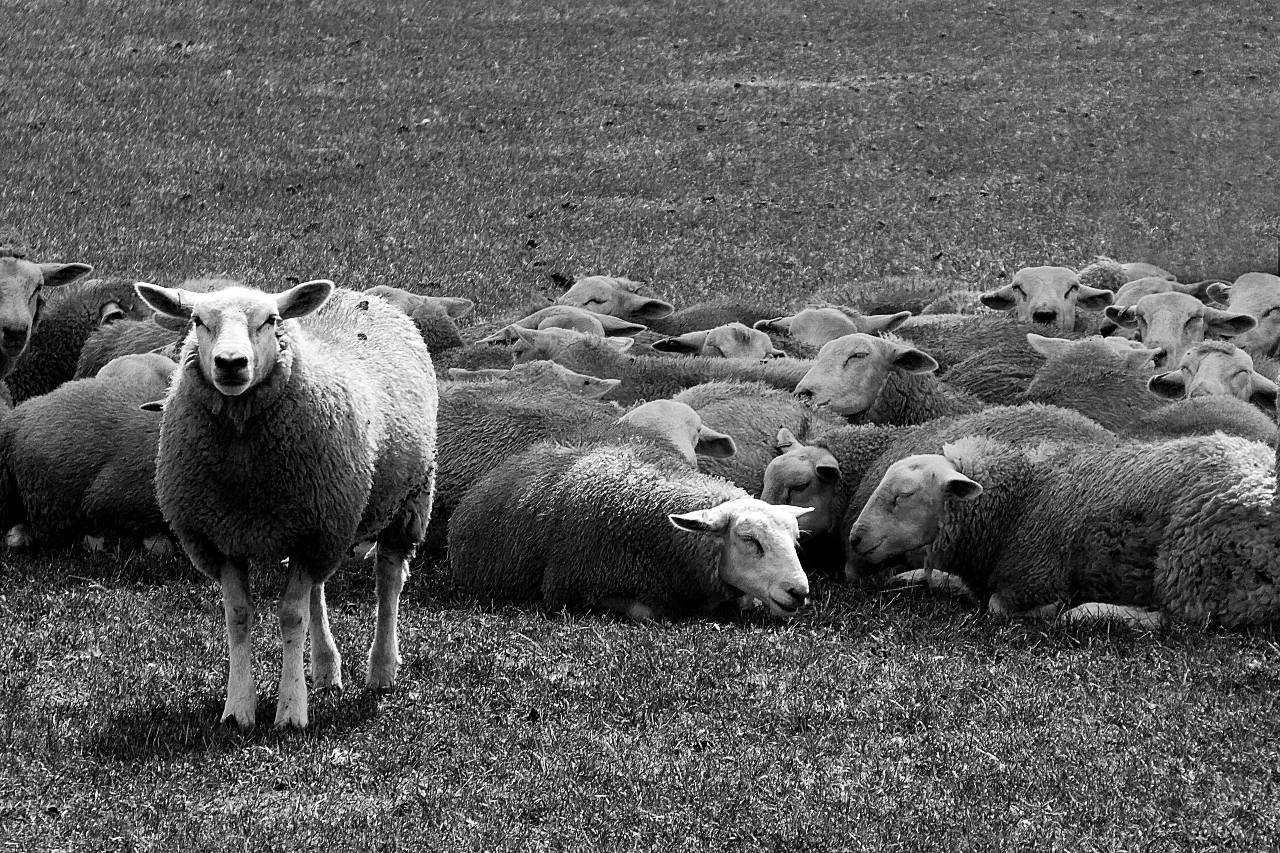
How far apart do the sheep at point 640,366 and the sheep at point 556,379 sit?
0.37 meters

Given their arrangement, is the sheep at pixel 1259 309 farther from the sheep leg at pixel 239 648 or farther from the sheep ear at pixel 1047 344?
the sheep leg at pixel 239 648

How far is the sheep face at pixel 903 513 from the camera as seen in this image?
866 centimetres

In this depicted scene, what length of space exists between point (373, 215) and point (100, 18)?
15.6m

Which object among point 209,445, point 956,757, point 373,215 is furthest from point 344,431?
point 373,215

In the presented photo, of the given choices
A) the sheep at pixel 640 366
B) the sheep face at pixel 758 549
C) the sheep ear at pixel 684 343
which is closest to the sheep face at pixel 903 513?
the sheep face at pixel 758 549

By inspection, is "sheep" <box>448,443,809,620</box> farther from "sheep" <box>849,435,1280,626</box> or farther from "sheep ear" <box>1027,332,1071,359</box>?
"sheep ear" <box>1027,332,1071,359</box>

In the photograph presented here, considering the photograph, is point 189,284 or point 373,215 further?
point 373,215

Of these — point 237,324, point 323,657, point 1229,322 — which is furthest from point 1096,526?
point 1229,322

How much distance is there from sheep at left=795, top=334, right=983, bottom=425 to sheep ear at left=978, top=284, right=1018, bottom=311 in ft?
9.03

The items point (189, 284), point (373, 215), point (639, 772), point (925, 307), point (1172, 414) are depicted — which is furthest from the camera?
point (373, 215)

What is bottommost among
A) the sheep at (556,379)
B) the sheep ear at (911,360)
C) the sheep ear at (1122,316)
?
the sheep at (556,379)

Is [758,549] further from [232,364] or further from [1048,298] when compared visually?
[1048,298]

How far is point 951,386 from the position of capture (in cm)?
1177

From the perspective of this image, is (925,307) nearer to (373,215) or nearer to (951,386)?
(951,386)
